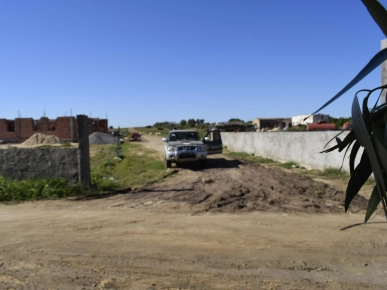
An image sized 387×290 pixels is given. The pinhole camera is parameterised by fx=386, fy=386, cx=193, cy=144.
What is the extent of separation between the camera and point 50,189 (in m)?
11.8

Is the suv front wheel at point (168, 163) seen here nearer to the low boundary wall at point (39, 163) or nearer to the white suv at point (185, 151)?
the white suv at point (185, 151)

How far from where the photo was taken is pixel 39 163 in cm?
1280

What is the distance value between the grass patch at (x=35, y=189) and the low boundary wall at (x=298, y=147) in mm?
8360

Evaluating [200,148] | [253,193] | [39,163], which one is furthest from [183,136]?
[253,193]

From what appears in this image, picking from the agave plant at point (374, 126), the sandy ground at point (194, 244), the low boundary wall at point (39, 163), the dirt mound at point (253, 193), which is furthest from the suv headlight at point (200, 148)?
the agave plant at point (374, 126)

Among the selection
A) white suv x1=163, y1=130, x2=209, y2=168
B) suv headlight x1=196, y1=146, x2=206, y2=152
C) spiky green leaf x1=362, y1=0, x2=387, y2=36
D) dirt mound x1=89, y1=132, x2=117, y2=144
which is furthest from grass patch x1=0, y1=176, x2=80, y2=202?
dirt mound x1=89, y1=132, x2=117, y2=144

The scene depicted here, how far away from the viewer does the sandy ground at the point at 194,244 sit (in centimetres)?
478

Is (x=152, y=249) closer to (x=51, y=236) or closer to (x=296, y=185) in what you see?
(x=51, y=236)

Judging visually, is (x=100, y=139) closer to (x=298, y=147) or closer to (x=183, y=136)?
(x=183, y=136)

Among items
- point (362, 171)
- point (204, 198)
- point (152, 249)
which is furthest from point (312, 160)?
point (362, 171)

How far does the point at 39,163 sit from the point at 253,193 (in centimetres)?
707

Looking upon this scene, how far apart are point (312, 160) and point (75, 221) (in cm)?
1205

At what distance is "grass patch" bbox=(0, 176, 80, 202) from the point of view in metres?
11.3

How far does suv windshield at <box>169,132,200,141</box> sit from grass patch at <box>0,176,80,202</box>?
7.83m
